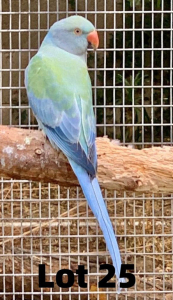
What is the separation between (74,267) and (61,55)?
813mm

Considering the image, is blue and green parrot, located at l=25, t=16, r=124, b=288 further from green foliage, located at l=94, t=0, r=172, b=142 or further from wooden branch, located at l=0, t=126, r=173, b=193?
green foliage, located at l=94, t=0, r=172, b=142

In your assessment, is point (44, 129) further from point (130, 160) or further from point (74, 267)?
point (74, 267)

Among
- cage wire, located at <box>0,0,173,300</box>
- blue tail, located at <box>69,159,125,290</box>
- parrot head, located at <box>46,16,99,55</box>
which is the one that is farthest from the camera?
cage wire, located at <box>0,0,173,300</box>

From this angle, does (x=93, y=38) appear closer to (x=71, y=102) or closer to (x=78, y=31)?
(x=78, y=31)

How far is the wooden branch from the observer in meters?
1.33

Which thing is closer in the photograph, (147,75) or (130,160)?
(130,160)

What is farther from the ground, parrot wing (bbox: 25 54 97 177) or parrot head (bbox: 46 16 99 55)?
parrot head (bbox: 46 16 99 55)

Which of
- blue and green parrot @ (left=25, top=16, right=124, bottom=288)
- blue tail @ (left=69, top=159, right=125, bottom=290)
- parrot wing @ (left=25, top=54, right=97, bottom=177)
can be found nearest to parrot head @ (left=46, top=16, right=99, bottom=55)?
blue and green parrot @ (left=25, top=16, right=124, bottom=288)

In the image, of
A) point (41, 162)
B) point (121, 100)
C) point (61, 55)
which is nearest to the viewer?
point (41, 162)

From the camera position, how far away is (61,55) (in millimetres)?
1484

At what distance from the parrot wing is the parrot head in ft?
0.40

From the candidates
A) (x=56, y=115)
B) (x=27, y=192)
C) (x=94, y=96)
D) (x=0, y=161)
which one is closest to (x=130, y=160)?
(x=56, y=115)

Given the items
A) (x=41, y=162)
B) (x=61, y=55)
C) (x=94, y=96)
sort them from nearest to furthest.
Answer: (x=41, y=162)
(x=61, y=55)
(x=94, y=96)

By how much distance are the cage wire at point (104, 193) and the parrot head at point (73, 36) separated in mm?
330
